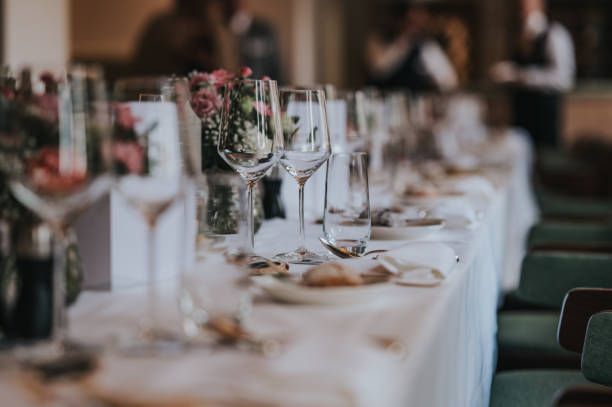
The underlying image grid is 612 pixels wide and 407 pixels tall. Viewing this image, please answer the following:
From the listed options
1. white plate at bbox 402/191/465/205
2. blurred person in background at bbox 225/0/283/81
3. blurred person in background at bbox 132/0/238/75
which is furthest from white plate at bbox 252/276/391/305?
blurred person in background at bbox 225/0/283/81

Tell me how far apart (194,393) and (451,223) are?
1.07m

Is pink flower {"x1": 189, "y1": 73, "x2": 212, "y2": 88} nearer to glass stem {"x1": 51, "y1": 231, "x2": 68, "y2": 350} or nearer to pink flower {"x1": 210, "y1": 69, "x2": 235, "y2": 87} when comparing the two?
pink flower {"x1": 210, "y1": 69, "x2": 235, "y2": 87}

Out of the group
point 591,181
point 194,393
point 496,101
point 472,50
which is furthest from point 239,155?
point 472,50

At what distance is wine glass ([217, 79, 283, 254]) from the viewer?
3.85ft

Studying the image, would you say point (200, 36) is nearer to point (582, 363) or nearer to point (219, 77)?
point (219, 77)

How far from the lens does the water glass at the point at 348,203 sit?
1236 millimetres

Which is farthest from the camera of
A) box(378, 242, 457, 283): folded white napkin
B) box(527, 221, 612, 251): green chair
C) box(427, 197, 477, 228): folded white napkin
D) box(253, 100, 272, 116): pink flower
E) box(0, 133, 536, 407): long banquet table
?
box(527, 221, 612, 251): green chair

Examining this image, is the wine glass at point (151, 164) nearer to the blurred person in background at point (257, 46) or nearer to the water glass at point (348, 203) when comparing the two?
Result: the water glass at point (348, 203)

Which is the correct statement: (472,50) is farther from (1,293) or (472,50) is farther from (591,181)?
(1,293)

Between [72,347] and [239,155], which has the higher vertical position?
[239,155]

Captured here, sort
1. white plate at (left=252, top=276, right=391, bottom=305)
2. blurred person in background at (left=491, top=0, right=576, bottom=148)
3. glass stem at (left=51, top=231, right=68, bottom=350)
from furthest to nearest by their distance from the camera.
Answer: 1. blurred person in background at (left=491, top=0, right=576, bottom=148)
2. white plate at (left=252, top=276, right=391, bottom=305)
3. glass stem at (left=51, top=231, right=68, bottom=350)

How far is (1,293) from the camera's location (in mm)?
789

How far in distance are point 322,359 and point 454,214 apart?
3.33 feet

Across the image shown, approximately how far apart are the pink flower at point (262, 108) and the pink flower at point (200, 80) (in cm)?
23
